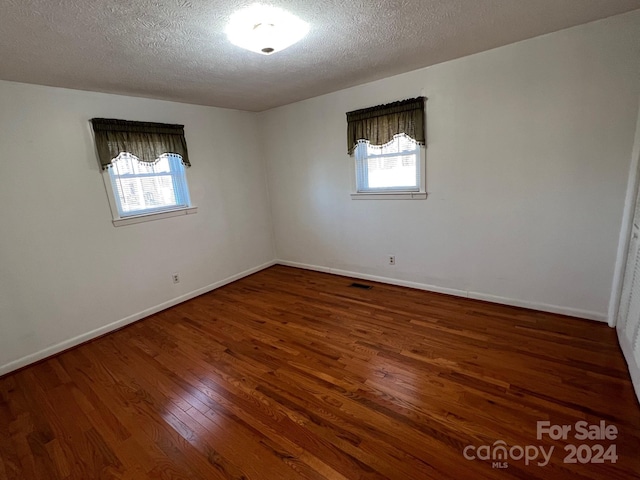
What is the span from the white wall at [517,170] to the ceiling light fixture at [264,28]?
1.58 metres

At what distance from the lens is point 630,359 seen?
1897 mm

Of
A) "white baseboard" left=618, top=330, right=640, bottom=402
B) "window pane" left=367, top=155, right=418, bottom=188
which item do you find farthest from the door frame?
"window pane" left=367, top=155, right=418, bottom=188

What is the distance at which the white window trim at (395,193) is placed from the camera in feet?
10.2

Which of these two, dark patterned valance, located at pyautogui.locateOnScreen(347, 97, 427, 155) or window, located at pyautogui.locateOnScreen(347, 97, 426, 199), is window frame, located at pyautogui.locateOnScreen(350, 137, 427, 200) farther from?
dark patterned valance, located at pyautogui.locateOnScreen(347, 97, 427, 155)

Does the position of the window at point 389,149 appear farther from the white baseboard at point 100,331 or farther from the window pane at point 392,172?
the white baseboard at point 100,331

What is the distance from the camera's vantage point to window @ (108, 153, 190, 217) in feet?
9.98

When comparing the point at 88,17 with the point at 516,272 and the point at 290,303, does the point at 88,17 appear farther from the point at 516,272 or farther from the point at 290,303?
the point at 516,272

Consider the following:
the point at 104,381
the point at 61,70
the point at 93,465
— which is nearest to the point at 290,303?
the point at 104,381

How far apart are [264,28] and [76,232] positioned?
250 cm

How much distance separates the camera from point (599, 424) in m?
1.57

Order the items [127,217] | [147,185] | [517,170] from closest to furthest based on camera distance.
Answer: [517,170], [127,217], [147,185]

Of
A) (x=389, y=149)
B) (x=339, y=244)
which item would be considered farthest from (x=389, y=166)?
(x=339, y=244)

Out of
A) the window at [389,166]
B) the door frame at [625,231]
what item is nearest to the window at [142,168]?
the window at [389,166]

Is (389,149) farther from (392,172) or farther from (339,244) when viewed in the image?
(339,244)
